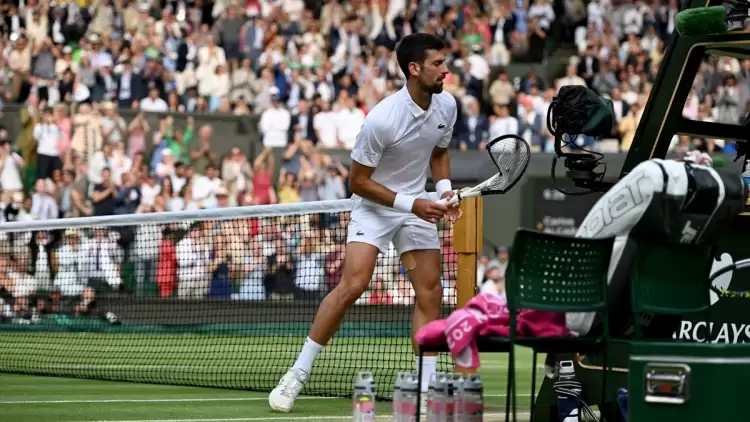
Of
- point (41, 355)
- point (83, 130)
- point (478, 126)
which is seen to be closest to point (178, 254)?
point (41, 355)

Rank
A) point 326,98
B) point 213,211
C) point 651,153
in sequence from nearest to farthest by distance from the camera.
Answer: point 651,153
point 213,211
point 326,98

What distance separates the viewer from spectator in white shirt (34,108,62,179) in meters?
22.7

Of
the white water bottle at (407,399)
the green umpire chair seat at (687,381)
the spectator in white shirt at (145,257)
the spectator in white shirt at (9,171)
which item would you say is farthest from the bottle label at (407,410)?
the spectator in white shirt at (9,171)

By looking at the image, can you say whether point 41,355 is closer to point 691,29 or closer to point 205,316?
point 205,316

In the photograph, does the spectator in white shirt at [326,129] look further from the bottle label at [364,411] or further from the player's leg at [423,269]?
the bottle label at [364,411]

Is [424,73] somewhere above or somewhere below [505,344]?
above

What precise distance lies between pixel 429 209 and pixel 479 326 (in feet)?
5.82

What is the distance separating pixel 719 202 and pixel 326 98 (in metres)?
19.4

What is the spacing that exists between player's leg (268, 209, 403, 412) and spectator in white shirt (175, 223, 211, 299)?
6902mm

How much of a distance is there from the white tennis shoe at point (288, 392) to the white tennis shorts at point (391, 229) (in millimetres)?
916

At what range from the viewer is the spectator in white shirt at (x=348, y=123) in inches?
945

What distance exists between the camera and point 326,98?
25.4 meters

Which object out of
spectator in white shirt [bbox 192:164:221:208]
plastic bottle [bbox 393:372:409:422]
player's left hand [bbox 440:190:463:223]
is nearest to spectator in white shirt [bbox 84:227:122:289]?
spectator in white shirt [bbox 192:164:221:208]

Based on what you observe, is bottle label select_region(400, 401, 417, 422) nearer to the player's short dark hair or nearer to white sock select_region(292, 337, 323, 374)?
white sock select_region(292, 337, 323, 374)
